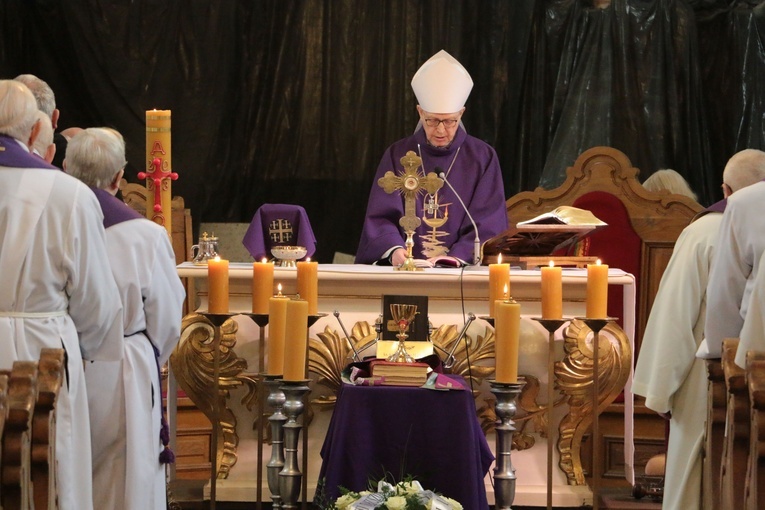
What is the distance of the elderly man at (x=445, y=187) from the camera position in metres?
5.69

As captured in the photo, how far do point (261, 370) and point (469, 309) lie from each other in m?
1.16

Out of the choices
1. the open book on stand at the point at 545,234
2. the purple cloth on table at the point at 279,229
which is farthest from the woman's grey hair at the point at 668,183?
the purple cloth on table at the point at 279,229

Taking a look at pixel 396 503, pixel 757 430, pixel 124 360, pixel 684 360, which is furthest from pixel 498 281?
pixel 757 430

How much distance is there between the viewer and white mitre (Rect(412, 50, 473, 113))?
19.1ft

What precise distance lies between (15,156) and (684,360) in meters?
2.57

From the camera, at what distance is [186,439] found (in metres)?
6.14

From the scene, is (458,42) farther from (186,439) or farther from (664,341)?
(664,341)

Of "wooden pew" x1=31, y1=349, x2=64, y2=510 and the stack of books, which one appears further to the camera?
the stack of books

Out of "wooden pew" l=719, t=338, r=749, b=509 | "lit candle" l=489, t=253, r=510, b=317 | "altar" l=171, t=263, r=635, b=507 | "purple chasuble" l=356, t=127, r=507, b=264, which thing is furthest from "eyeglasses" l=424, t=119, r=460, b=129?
"wooden pew" l=719, t=338, r=749, b=509

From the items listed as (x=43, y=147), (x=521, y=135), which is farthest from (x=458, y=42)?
(x=43, y=147)

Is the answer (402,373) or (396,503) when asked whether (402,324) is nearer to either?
(402,373)

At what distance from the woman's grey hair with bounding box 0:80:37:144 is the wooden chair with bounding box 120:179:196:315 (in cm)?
336

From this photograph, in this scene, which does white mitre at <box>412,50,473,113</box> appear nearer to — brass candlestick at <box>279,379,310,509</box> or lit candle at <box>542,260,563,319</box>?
lit candle at <box>542,260,563,319</box>

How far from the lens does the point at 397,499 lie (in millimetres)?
3650
